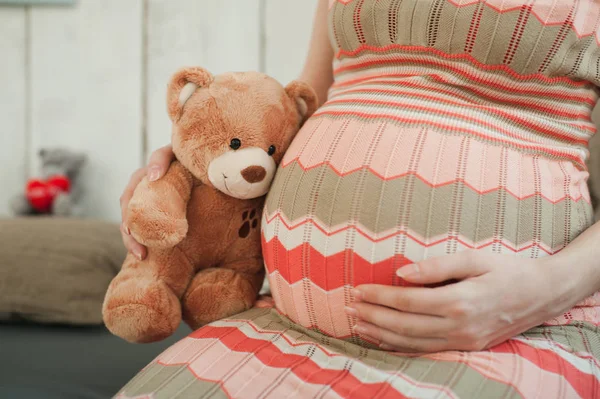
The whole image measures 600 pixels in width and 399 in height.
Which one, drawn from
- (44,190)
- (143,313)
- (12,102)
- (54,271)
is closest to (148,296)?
(143,313)

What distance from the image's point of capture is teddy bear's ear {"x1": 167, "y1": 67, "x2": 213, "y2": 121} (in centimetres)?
71

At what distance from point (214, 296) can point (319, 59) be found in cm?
44

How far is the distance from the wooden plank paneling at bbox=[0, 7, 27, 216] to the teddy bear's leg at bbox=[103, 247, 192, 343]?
3.69 ft

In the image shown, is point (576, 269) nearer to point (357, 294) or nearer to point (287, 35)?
point (357, 294)

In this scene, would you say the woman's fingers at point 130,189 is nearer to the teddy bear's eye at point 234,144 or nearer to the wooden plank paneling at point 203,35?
the teddy bear's eye at point 234,144

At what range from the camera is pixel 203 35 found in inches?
61.6

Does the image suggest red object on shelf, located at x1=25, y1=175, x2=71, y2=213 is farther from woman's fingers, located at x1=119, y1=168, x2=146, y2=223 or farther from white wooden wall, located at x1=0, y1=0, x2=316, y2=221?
woman's fingers, located at x1=119, y1=168, x2=146, y2=223

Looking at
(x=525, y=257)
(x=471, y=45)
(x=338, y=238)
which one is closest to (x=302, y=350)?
(x=338, y=238)

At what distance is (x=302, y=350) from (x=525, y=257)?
0.85 feet

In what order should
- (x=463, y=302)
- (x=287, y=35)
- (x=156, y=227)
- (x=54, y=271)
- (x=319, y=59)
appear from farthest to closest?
(x=287, y=35), (x=54, y=271), (x=319, y=59), (x=156, y=227), (x=463, y=302)

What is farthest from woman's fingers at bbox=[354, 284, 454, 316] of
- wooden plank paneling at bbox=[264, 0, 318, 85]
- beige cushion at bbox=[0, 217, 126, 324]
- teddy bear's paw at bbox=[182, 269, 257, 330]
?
wooden plank paneling at bbox=[264, 0, 318, 85]

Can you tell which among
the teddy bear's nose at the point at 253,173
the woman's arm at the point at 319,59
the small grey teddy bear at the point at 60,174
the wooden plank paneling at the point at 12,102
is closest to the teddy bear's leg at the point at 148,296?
the teddy bear's nose at the point at 253,173

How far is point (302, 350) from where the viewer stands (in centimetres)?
63

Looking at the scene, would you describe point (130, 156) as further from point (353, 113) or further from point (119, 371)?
point (353, 113)
